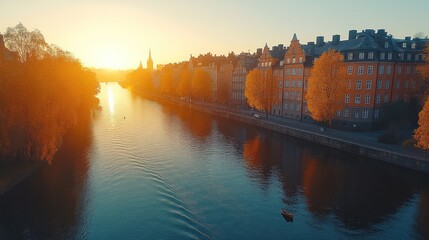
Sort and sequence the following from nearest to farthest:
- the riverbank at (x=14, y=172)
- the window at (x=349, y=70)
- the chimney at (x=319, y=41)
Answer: the riverbank at (x=14, y=172) < the window at (x=349, y=70) < the chimney at (x=319, y=41)

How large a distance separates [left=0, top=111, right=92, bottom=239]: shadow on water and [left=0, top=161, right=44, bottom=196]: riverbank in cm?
64

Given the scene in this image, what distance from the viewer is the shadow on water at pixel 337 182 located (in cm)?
2998

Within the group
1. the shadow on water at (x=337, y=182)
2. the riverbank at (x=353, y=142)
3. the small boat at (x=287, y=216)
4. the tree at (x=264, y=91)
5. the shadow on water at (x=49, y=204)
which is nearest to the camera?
the shadow on water at (x=49, y=204)

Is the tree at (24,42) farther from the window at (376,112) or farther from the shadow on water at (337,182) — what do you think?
the window at (376,112)

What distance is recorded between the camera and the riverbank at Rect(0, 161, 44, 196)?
3350cm

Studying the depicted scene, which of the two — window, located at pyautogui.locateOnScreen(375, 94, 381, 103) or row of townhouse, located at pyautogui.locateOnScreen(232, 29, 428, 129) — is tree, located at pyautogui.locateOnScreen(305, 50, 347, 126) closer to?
row of townhouse, located at pyautogui.locateOnScreen(232, 29, 428, 129)

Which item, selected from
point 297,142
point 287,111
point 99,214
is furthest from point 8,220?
point 287,111

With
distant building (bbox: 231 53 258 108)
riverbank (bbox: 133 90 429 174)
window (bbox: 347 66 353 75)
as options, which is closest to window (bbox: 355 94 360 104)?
window (bbox: 347 66 353 75)

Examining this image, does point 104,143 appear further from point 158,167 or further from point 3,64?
point 3,64

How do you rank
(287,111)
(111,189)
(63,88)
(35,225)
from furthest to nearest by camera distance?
(287,111)
(63,88)
(111,189)
(35,225)

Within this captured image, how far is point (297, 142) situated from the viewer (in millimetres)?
58375

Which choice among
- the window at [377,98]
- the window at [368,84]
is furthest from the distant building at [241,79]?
the window at [377,98]

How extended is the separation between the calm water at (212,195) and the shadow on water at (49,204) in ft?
0.29

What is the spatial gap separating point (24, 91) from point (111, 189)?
14271 millimetres
